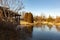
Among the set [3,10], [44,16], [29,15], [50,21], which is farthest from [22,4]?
[44,16]

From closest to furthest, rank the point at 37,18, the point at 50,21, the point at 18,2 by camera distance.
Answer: the point at 18,2 < the point at 50,21 < the point at 37,18

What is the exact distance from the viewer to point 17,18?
115ft

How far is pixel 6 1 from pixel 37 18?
179 feet

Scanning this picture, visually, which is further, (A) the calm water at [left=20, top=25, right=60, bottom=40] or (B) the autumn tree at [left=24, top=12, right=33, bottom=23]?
(B) the autumn tree at [left=24, top=12, right=33, bottom=23]

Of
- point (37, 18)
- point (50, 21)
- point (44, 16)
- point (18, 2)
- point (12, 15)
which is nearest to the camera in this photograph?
point (12, 15)

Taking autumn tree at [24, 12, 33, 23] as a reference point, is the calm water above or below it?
below

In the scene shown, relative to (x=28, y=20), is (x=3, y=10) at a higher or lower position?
higher

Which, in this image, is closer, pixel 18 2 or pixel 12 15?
pixel 12 15

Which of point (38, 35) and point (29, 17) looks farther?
point (29, 17)

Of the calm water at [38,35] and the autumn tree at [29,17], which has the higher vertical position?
the autumn tree at [29,17]

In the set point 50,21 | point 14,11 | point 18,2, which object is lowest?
point 50,21

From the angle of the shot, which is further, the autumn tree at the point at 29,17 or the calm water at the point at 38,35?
the autumn tree at the point at 29,17

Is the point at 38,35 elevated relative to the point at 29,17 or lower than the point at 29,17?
lower

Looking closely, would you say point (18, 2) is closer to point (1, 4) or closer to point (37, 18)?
point (1, 4)
